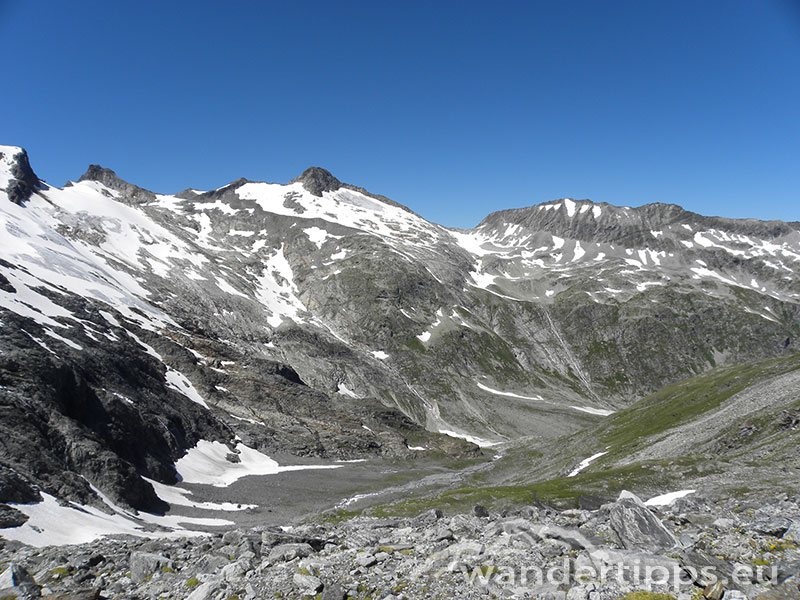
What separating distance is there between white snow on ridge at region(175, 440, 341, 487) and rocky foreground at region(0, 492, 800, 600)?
7287 centimetres

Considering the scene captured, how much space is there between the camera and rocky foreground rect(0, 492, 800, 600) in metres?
13.9

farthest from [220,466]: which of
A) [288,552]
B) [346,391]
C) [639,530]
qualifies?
[639,530]

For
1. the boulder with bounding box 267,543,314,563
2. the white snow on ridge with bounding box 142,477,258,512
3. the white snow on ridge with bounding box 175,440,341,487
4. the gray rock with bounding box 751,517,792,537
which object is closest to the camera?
the gray rock with bounding box 751,517,792,537

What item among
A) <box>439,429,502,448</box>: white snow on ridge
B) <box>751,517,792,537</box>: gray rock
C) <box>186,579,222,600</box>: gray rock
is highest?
<box>751,517,792,537</box>: gray rock

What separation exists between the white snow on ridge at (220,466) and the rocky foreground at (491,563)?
72.9 meters

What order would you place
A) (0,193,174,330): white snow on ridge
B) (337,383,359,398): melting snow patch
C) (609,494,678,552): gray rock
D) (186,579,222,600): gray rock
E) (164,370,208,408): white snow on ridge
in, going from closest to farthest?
(186,579,222,600): gray rock, (609,494,678,552): gray rock, (0,193,174,330): white snow on ridge, (164,370,208,408): white snow on ridge, (337,383,359,398): melting snow patch

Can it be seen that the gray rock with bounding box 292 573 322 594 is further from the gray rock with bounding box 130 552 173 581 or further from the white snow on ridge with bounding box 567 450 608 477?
the white snow on ridge with bounding box 567 450 608 477

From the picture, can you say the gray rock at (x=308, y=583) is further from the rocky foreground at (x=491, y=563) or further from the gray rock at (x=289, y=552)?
the gray rock at (x=289, y=552)

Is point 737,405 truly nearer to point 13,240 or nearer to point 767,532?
point 767,532

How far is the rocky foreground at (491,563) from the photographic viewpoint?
13.9 meters

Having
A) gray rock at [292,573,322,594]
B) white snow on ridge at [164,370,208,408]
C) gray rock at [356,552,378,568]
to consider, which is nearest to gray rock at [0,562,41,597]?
gray rock at [292,573,322,594]

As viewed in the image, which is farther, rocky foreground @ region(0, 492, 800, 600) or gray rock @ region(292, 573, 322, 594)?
gray rock @ region(292, 573, 322, 594)

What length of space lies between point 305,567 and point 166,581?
7004 millimetres

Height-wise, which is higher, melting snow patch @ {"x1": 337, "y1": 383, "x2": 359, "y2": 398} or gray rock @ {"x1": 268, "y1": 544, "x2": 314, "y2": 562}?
gray rock @ {"x1": 268, "y1": 544, "x2": 314, "y2": 562}
